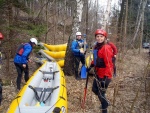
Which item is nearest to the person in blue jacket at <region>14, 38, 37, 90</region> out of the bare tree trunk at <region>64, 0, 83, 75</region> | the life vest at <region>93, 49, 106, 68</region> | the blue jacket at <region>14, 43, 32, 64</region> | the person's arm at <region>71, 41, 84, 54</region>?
the blue jacket at <region>14, 43, 32, 64</region>

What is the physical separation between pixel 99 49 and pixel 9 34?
17.9 ft

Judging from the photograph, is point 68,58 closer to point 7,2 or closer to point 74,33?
point 74,33

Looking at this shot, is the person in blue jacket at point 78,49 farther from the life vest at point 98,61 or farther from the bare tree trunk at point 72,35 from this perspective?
the life vest at point 98,61

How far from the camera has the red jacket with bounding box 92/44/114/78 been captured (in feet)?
14.1

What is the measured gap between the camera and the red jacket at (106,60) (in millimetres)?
4289

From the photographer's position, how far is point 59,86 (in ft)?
17.4

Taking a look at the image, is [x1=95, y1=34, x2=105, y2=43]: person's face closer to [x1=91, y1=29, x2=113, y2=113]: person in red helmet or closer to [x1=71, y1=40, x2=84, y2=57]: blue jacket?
[x1=91, y1=29, x2=113, y2=113]: person in red helmet

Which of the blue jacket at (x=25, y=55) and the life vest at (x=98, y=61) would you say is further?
the blue jacket at (x=25, y=55)

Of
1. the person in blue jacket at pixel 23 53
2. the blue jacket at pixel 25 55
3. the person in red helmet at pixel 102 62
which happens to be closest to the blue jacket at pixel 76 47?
the person in blue jacket at pixel 23 53

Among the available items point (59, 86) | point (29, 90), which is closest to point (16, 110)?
point (29, 90)

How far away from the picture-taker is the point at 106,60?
4.35 metres

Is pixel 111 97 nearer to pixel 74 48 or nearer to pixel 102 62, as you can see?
pixel 102 62

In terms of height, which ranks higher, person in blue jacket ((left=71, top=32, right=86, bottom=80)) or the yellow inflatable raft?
person in blue jacket ((left=71, top=32, right=86, bottom=80))

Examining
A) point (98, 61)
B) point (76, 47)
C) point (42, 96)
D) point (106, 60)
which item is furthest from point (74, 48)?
point (106, 60)
